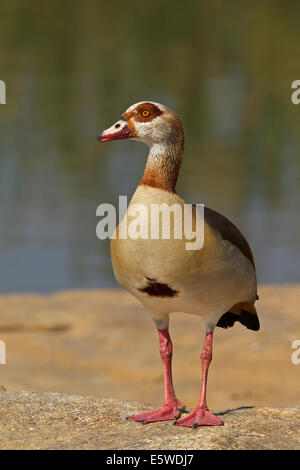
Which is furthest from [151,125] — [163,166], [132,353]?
[132,353]

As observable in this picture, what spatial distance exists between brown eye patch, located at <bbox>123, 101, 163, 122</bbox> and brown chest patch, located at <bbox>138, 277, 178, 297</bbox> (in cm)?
93

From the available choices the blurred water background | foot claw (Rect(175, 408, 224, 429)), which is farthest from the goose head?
the blurred water background

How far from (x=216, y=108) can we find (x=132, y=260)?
17.7m

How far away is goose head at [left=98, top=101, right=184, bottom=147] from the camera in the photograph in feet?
15.6

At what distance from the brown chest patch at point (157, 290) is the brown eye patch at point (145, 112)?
0.93 m

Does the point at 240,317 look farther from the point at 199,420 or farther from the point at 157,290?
the point at 157,290

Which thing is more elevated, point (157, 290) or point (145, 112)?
point (145, 112)

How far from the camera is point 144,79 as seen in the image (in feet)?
78.6

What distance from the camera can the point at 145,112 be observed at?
4.76m

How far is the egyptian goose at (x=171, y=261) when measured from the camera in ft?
14.6

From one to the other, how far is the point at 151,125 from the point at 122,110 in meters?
14.8

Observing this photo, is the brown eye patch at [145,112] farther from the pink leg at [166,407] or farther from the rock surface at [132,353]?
the rock surface at [132,353]

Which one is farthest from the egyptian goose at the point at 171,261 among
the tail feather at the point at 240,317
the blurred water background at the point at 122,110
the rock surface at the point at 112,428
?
the blurred water background at the point at 122,110

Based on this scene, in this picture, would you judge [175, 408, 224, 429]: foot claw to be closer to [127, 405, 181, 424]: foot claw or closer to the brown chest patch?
[127, 405, 181, 424]: foot claw
